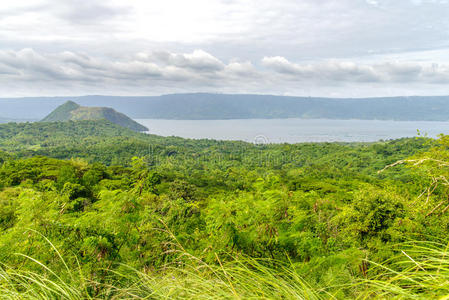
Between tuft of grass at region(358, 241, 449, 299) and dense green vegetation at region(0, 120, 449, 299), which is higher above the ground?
tuft of grass at region(358, 241, 449, 299)

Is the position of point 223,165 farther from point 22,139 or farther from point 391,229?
point 22,139

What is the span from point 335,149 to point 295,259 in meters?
98.0

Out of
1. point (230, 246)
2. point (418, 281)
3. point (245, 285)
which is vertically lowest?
point (230, 246)

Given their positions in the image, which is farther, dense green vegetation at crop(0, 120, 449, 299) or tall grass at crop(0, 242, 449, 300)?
dense green vegetation at crop(0, 120, 449, 299)

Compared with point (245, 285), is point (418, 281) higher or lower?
higher

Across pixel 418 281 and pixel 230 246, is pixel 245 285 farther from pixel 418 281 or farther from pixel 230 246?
pixel 230 246

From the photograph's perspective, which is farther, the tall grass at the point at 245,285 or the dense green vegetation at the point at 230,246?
the dense green vegetation at the point at 230,246

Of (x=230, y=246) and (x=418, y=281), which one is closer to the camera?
(x=418, y=281)

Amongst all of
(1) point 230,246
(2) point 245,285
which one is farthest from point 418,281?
(1) point 230,246

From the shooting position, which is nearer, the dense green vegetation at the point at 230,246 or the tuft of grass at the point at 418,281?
the tuft of grass at the point at 418,281

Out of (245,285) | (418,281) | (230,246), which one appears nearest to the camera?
(418,281)

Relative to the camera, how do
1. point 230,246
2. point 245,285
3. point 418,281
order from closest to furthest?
point 418,281 → point 245,285 → point 230,246

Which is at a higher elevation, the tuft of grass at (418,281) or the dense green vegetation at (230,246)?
the tuft of grass at (418,281)

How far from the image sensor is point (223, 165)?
3211 inches
